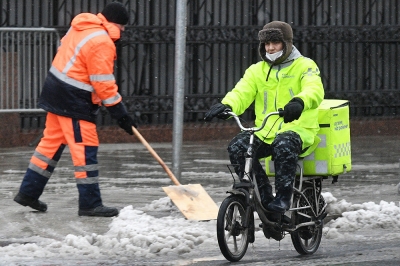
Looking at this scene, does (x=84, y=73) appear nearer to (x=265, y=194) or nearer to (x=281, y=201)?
(x=265, y=194)

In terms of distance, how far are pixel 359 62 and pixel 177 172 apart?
7.94m

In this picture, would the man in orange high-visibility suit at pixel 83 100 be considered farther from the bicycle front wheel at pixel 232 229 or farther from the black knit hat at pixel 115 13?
the bicycle front wheel at pixel 232 229

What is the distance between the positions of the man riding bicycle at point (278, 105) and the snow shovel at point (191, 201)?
55.5 inches

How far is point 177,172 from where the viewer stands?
10250mm

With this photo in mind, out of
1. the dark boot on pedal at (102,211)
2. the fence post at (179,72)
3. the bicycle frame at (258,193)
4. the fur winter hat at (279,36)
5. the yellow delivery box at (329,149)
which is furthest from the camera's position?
the fence post at (179,72)

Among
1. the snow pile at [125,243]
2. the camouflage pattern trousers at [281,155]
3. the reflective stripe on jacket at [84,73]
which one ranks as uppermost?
the reflective stripe on jacket at [84,73]

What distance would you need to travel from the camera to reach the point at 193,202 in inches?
380

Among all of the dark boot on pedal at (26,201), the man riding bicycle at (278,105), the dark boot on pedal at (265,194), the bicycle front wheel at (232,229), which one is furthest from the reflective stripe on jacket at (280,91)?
the dark boot on pedal at (26,201)

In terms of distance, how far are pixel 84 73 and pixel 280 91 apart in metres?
2.05

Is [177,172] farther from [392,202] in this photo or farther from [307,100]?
[307,100]

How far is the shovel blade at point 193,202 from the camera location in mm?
9477

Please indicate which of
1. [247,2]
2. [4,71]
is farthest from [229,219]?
[247,2]

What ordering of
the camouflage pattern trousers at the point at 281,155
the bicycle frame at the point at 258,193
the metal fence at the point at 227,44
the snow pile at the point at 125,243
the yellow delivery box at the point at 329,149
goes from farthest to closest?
the metal fence at the point at 227,44 < the yellow delivery box at the point at 329,149 < the snow pile at the point at 125,243 < the camouflage pattern trousers at the point at 281,155 < the bicycle frame at the point at 258,193

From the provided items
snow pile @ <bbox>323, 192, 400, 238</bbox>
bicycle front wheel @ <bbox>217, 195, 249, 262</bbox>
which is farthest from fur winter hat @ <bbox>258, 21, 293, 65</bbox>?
snow pile @ <bbox>323, 192, 400, 238</bbox>
